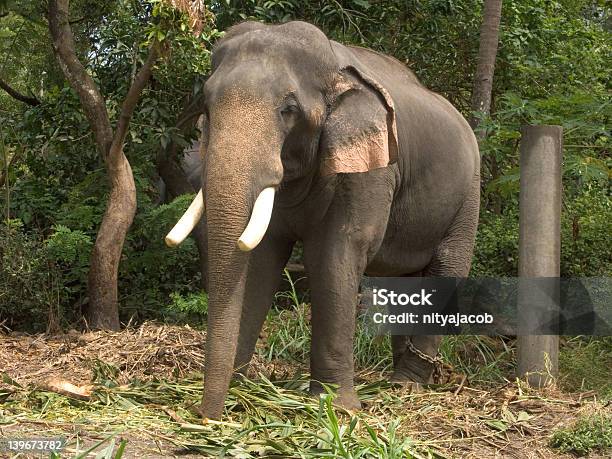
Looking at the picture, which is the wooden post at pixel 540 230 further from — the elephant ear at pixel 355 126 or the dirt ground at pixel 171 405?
the elephant ear at pixel 355 126

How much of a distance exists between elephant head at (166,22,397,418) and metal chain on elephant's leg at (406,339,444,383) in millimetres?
1758

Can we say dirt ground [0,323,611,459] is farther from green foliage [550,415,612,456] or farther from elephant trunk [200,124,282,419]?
elephant trunk [200,124,282,419]

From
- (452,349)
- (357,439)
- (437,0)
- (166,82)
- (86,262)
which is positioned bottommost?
(357,439)

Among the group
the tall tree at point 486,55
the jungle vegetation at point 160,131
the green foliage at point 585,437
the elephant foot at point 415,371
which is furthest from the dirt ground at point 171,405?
the tall tree at point 486,55

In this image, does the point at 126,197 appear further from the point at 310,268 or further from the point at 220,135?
the point at 220,135

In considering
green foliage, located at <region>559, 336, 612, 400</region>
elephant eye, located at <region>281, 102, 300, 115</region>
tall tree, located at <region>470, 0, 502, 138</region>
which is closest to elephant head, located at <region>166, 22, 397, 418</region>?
elephant eye, located at <region>281, 102, 300, 115</region>

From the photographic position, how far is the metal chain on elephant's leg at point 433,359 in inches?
285

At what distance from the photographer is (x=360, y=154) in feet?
19.0

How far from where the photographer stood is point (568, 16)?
482 inches

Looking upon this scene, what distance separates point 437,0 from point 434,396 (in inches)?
189

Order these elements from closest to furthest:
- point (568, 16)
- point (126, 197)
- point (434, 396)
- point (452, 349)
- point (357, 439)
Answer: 1. point (357, 439)
2. point (434, 396)
3. point (452, 349)
4. point (126, 197)
5. point (568, 16)

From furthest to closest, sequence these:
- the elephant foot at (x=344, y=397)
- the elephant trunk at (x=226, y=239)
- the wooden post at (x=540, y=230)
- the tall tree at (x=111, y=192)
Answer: the tall tree at (x=111, y=192) → the wooden post at (x=540, y=230) → the elephant foot at (x=344, y=397) → the elephant trunk at (x=226, y=239)

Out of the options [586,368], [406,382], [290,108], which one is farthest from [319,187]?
[586,368]

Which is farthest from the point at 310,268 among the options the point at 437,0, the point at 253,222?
the point at 437,0
